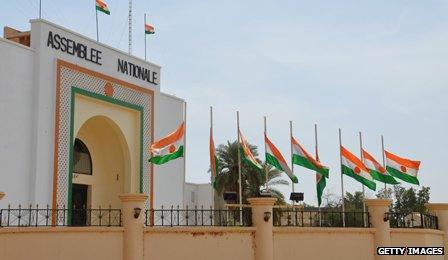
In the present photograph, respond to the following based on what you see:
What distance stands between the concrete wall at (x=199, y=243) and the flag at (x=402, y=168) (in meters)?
7.46

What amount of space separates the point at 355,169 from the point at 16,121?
11.0 meters

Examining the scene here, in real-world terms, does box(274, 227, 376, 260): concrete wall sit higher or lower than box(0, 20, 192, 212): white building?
lower

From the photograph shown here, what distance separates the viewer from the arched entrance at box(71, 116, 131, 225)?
21922mm

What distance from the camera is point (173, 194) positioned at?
2373cm

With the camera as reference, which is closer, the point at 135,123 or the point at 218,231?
the point at 218,231

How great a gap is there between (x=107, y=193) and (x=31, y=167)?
5.47m

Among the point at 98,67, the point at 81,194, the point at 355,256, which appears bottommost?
the point at 355,256

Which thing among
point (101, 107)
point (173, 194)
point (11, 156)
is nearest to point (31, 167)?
point (11, 156)

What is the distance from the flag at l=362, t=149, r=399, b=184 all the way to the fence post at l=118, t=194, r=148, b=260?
9.96 meters

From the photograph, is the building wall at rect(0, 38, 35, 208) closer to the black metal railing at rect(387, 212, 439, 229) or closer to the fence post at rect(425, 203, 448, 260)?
the black metal railing at rect(387, 212, 439, 229)

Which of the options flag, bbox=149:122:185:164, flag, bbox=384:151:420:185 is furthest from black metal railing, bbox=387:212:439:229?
flag, bbox=149:122:185:164

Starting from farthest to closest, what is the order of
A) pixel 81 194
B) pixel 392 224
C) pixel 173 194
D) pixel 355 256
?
pixel 173 194
pixel 81 194
pixel 392 224
pixel 355 256

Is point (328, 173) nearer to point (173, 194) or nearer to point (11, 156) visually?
point (173, 194)

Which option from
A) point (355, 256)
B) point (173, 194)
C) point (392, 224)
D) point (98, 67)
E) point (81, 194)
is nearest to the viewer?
point (355, 256)
